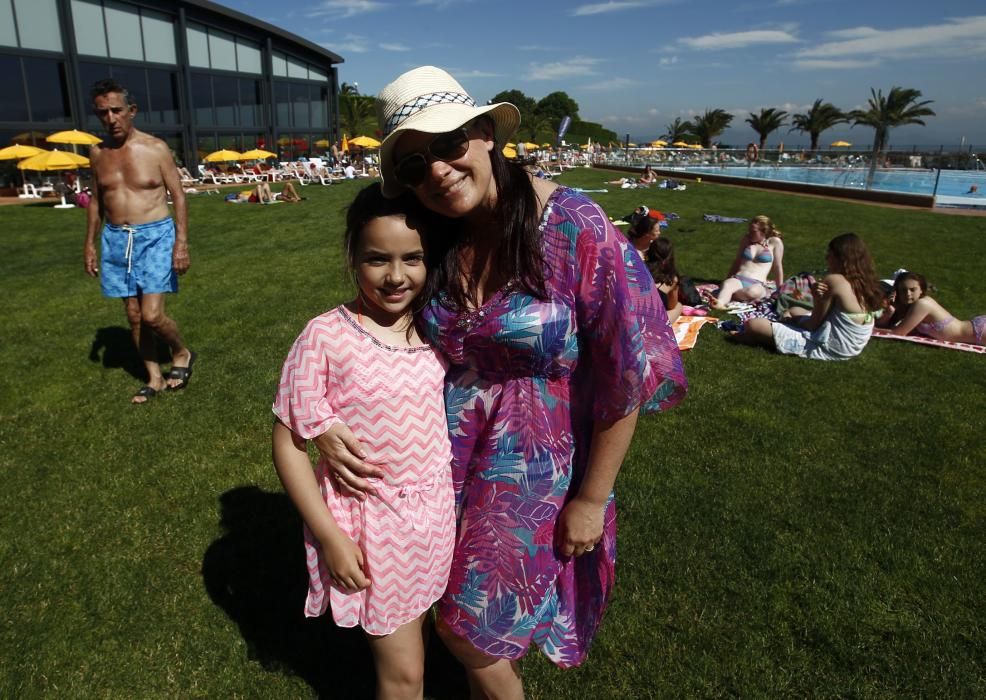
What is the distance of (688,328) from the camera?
7.39 meters

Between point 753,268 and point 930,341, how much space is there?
7.68ft

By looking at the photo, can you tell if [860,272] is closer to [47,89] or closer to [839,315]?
[839,315]

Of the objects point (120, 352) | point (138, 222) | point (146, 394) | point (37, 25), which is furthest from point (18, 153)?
point (146, 394)

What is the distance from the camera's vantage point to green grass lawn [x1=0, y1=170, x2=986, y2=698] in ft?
9.25

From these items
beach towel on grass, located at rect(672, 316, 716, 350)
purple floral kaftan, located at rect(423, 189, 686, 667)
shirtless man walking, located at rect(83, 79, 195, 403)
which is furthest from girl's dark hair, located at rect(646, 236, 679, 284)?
purple floral kaftan, located at rect(423, 189, 686, 667)

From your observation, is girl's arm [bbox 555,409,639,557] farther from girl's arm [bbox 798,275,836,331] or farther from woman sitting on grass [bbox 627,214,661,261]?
woman sitting on grass [bbox 627,214,661,261]

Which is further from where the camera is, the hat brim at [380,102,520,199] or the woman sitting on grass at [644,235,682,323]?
the woman sitting on grass at [644,235,682,323]

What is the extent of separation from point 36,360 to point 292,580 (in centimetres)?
477

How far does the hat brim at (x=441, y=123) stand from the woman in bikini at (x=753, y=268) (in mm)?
7227

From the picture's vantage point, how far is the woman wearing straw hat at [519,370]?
1.72 m

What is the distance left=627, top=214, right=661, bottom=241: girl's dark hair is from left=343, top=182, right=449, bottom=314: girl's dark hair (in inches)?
253

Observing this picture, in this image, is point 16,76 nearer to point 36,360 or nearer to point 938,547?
point 36,360

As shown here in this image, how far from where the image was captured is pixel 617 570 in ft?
11.3

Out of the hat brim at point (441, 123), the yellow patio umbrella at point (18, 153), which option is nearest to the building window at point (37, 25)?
the yellow patio umbrella at point (18, 153)
